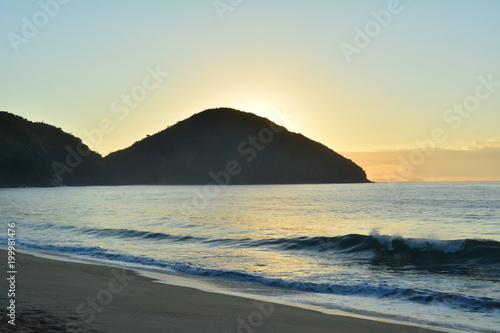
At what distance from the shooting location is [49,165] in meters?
185

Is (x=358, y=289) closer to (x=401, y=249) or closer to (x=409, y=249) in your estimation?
(x=409, y=249)

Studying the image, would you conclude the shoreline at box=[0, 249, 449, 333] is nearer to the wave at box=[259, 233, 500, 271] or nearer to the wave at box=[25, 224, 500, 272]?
the wave at box=[25, 224, 500, 272]

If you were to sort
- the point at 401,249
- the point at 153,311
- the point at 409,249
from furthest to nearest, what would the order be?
the point at 401,249, the point at 409,249, the point at 153,311

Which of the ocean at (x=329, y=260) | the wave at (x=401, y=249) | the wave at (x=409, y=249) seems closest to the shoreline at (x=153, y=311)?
the ocean at (x=329, y=260)

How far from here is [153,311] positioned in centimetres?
995

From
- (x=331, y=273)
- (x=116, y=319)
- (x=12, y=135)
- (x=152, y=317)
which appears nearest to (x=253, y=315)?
(x=152, y=317)

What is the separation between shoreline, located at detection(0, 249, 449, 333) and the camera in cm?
860

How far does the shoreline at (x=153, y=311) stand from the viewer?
8.60 meters

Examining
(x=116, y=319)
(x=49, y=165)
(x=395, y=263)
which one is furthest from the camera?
(x=49, y=165)

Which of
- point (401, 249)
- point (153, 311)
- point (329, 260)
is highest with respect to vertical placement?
point (401, 249)

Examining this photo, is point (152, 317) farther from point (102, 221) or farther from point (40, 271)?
point (102, 221)

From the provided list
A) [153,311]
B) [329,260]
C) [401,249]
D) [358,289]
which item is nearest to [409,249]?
[401,249]

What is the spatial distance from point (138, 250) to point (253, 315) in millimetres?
14645

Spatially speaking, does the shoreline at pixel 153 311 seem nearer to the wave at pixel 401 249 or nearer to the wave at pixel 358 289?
the wave at pixel 358 289
